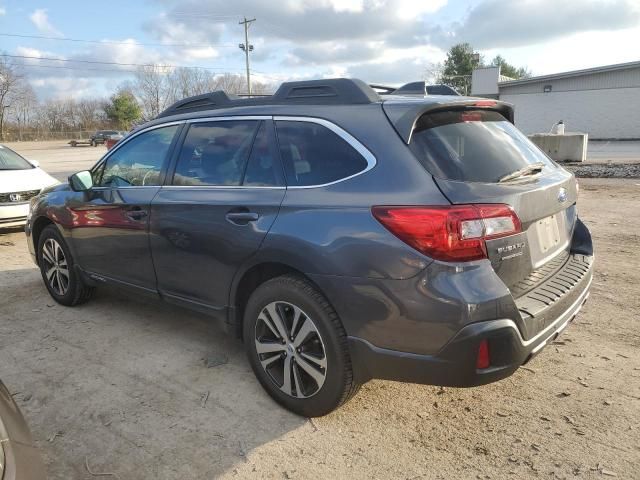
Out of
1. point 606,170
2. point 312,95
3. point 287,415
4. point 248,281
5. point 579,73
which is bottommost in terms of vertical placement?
point 287,415

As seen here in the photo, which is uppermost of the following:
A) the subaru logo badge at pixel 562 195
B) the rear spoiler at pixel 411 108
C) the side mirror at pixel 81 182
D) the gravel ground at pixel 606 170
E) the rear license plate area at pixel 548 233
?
the rear spoiler at pixel 411 108

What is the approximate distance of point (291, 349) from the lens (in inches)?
112

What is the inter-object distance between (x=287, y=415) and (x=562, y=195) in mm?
2072

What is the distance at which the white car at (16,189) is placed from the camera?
761 centimetres

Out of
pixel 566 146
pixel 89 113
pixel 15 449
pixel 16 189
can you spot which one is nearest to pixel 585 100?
pixel 566 146

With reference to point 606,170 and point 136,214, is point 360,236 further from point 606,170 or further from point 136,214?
point 606,170

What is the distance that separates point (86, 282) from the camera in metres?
4.45

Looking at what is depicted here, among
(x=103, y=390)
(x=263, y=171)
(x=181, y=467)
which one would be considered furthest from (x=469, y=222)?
(x=103, y=390)

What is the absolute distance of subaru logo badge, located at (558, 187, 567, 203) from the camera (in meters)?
2.89

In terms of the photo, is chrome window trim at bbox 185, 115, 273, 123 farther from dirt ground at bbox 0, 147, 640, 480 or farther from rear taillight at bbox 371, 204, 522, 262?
dirt ground at bbox 0, 147, 640, 480

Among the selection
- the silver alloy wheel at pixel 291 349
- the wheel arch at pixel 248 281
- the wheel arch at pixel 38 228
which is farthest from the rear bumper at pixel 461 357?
the wheel arch at pixel 38 228

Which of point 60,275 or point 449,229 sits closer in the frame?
point 449,229

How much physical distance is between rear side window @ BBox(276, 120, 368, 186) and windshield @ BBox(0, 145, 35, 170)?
7.45m

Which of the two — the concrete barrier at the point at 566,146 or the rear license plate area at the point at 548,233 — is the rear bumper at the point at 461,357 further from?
the concrete barrier at the point at 566,146
